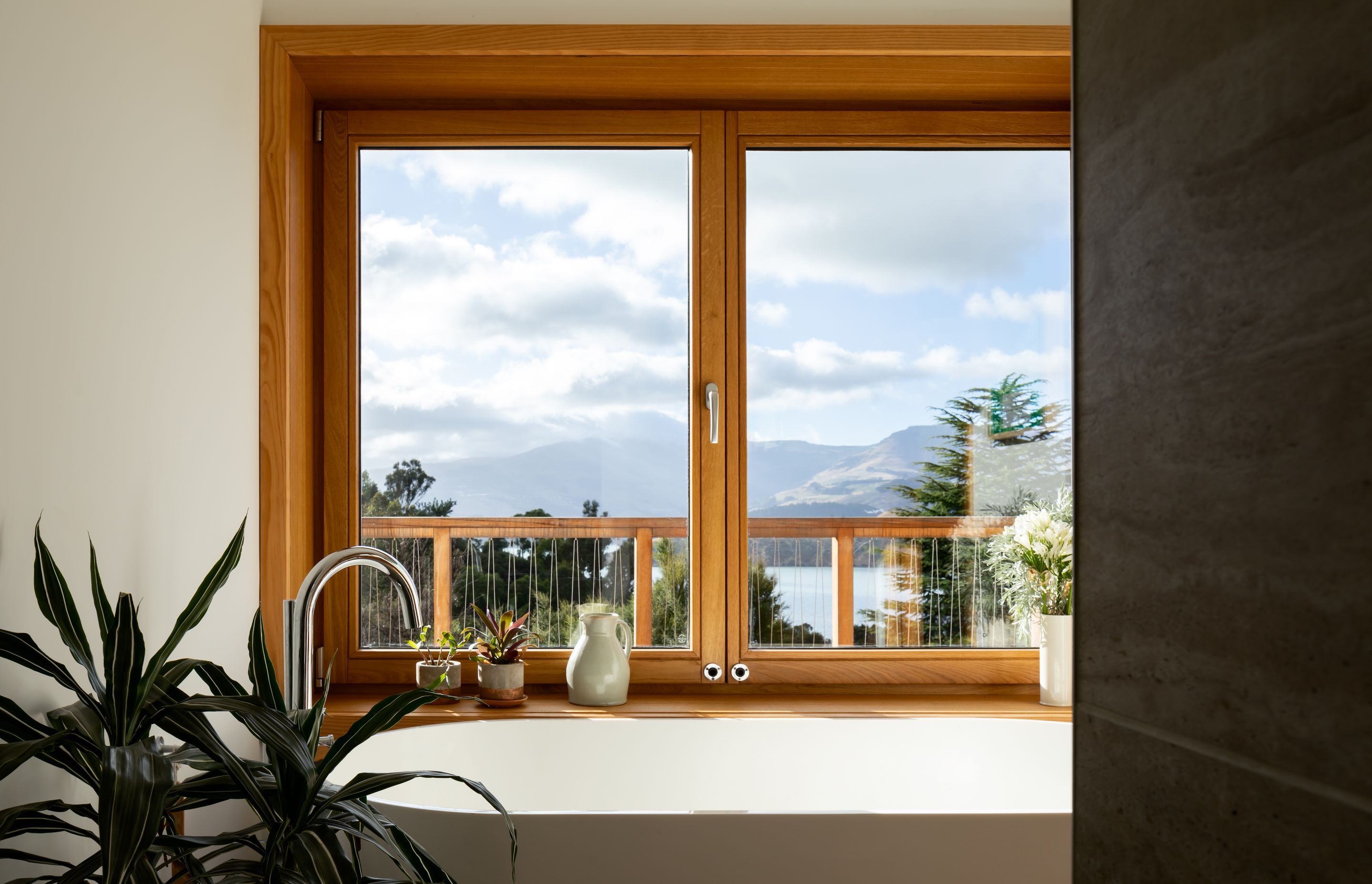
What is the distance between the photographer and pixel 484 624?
7.59 feet

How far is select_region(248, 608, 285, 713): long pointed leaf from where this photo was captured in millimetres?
1296

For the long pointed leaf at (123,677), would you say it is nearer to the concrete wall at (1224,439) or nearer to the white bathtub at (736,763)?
the white bathtub at (736,763)

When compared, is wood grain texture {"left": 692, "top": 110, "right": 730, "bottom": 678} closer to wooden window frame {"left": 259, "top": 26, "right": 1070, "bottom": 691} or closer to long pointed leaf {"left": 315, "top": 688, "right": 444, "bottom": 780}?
wooden window frame {"left": 259, "top": 26, "right": 1070, "bottom": 691}

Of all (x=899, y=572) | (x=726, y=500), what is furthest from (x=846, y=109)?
(x=899, y=572)

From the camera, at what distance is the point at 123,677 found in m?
1.07

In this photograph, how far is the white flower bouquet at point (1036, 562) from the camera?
2.33 meters

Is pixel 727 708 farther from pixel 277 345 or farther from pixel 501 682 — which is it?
pixel 277 345

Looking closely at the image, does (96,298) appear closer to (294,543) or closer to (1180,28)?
(294,543)

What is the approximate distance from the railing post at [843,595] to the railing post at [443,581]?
103 centimetres

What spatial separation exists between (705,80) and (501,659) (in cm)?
154

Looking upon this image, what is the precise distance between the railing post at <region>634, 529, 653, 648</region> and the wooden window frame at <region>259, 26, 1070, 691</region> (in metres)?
0.06

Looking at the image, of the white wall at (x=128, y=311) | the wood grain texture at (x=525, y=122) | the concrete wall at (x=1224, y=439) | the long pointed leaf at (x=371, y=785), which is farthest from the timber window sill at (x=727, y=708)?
the concrete wall at (x=1224, y=439)

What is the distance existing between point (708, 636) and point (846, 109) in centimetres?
146

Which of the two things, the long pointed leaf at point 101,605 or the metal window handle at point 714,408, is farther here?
the metal window handle at point 714,408
